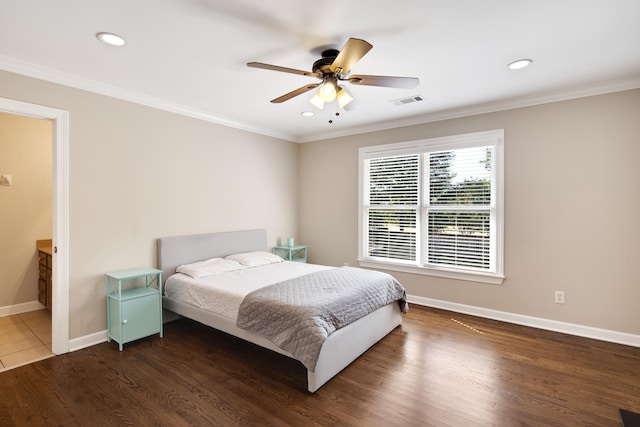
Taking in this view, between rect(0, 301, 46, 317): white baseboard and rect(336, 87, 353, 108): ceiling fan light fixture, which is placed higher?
rect(336, 87, 353, 108): ceiling fan light fixture

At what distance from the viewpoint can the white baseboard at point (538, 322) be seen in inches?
124

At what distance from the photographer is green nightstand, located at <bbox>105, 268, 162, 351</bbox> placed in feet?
9.96

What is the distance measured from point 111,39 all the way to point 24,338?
10.3 feet

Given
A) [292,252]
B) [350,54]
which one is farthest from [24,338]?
[350,54]

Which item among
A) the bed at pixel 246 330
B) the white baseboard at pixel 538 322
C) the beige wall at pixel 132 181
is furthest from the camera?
the white baseboard at pixel 538 322

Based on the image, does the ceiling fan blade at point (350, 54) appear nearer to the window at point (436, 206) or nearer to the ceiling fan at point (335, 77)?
the ceiling fan at point (335, 77)

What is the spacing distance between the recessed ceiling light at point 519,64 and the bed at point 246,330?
252 centimetres

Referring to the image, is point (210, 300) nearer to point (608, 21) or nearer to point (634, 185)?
point (608, 21)

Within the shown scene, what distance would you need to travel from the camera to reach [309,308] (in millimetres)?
2467

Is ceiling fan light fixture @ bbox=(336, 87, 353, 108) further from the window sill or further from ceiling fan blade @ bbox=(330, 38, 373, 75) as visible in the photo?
the window sill

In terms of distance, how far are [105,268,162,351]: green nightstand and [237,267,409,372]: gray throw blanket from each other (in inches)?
43.2

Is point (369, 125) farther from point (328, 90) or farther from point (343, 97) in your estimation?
point (328, 90)

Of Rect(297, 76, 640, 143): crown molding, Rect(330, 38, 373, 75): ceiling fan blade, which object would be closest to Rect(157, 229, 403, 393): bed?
Rect(330, 38, 373, 75): ceiling fan blade

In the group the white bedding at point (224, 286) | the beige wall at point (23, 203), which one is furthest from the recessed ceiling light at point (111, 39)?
the beige wall at point (23, 203)
